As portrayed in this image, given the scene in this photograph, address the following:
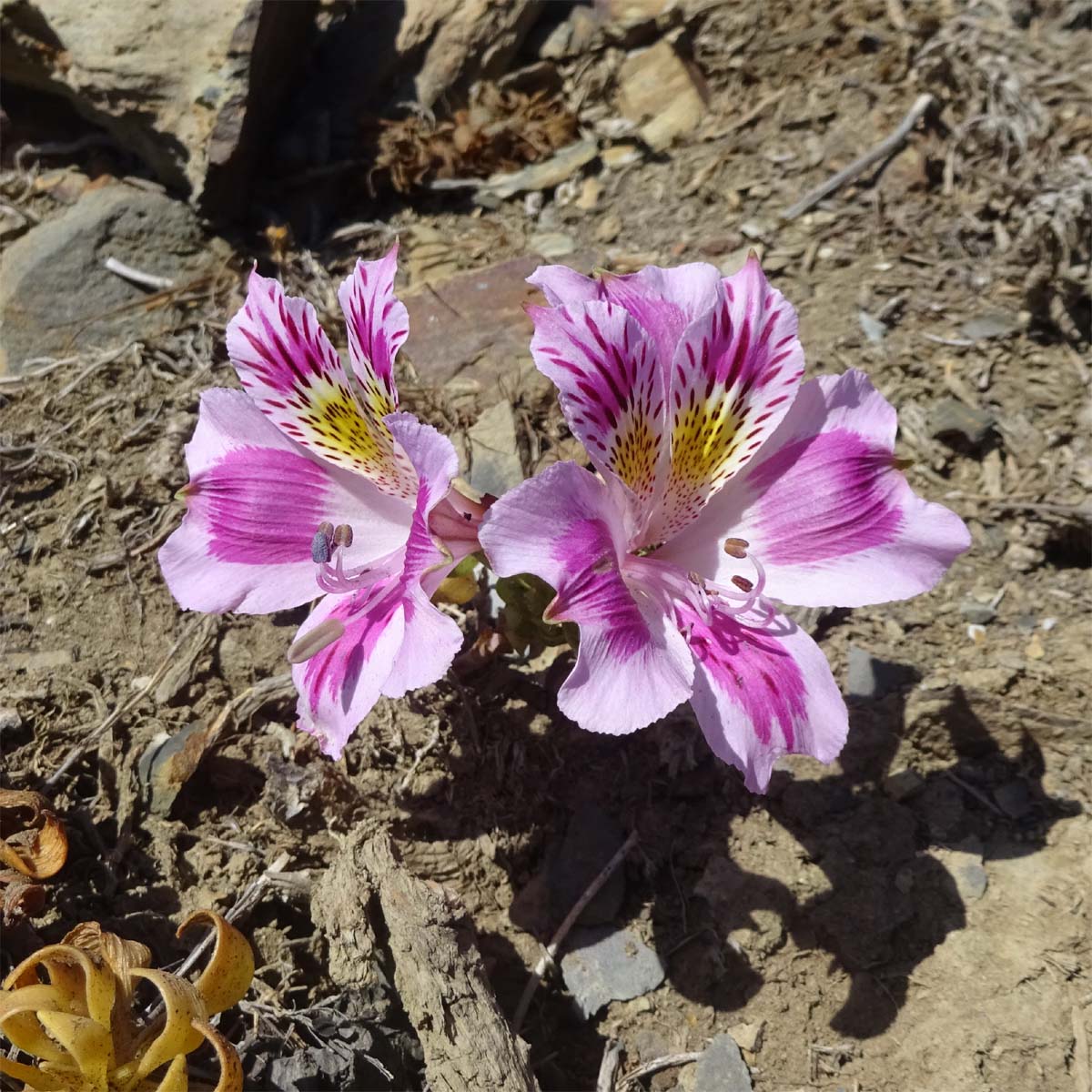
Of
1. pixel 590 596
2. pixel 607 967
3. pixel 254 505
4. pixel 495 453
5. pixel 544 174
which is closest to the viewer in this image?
pixel 590 596

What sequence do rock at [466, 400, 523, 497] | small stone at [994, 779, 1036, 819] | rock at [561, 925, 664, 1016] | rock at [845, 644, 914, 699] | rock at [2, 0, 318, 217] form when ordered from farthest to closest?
rock at [2, 0, 318, 217] < rock at [466, 400, 523, 497] < rock at [845, 644, 914, 699] < small stone at [994, 779, 1036, 819] < rock at [561, 925, 664, 1016]

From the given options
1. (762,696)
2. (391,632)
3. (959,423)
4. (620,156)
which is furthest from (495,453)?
(620,156)

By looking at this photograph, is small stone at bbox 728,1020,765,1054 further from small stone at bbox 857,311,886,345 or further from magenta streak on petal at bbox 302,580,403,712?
small stone at bbox 857,311,886,345

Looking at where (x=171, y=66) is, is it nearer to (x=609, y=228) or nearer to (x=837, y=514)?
(x=609, y=228)

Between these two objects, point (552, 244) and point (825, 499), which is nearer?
point (825, 499)

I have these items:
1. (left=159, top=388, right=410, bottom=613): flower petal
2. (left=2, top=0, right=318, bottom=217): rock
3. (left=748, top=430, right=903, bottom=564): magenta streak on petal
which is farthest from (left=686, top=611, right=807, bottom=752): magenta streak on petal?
(left=2, top=0, right=318, bottom=217): rock

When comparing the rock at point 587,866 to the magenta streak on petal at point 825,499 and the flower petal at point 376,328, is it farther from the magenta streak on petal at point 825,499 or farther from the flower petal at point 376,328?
the flower petal at point 376,328

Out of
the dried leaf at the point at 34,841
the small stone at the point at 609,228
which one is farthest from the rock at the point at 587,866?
the small stone at the point at 609,228

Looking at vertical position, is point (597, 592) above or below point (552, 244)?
above
